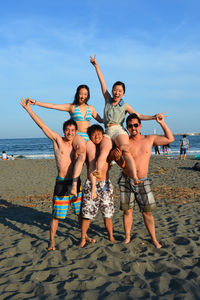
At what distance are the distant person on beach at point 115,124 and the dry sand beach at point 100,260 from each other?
1370 mm

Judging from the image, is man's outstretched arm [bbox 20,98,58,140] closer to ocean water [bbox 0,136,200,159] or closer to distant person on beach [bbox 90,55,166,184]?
distant person on beach [bbox 90,55,166,184]

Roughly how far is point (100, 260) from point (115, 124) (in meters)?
2.30

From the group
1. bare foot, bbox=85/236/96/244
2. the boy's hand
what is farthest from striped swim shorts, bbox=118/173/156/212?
the boy's hand

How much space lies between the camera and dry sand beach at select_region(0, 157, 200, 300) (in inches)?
132

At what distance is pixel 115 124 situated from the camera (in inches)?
180

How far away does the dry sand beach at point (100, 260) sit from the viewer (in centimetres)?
336

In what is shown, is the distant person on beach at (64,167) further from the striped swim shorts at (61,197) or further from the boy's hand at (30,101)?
the boy's hand at (30,101)

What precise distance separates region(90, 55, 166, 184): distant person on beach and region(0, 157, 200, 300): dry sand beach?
137 cm

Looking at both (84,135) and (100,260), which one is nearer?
(100,260)

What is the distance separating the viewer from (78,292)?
3.35 meters

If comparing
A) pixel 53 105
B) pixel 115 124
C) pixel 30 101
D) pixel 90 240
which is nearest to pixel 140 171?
pixel 115 124

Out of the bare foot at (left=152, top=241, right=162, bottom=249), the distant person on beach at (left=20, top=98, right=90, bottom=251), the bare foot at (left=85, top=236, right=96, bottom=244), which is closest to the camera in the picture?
the distant person on beach at (left=20, top=98, right=90, bottom=251)

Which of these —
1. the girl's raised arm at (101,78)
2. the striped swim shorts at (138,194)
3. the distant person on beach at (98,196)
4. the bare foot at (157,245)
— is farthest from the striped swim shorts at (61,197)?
the girl's raised arm at (101,78)

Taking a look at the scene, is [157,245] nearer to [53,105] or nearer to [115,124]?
[115,124]
